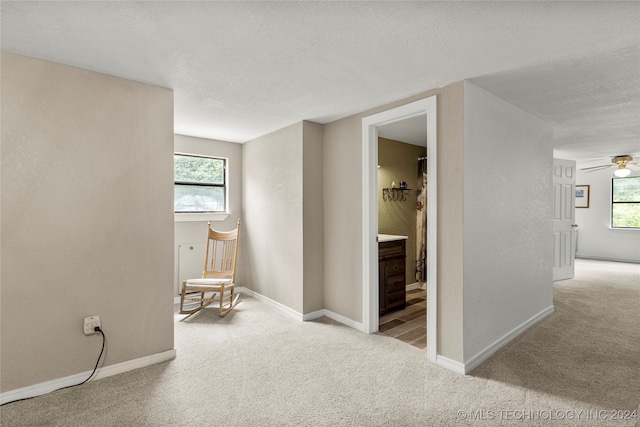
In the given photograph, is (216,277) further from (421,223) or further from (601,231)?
(601,231)

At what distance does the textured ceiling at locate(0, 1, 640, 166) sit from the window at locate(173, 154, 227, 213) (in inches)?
59.2

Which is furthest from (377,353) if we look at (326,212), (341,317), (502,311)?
(326,212)

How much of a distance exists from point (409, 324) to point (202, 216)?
9.49ft

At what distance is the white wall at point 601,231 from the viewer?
7.25 m

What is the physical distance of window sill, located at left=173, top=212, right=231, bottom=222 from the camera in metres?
4.21

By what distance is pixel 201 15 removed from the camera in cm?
166

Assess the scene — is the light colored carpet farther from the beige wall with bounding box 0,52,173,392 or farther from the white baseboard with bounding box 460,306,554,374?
the beige wall with bounding box 0,52,173,392

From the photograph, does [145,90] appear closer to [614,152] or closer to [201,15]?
[201,15]

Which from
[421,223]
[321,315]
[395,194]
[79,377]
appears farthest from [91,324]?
[421,223]

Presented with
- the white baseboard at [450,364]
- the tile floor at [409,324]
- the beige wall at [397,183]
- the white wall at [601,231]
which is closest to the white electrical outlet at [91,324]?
the tile floor at [409,324]

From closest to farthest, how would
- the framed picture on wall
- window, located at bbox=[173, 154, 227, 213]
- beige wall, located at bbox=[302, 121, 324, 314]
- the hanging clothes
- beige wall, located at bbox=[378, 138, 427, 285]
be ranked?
beige wall, located at bbox=[302, 121, 324, 314] → window, located at bbox=[173, 154, 227, 213] → beige wall, located at bbox=[378, 138, 427, 285] → the hanging clothes → the framed picture on wall

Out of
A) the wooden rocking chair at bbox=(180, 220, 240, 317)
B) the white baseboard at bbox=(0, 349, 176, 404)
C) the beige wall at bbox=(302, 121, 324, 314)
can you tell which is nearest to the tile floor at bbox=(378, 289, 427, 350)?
the beige wall at bbox=(302, 121, 324, 314)

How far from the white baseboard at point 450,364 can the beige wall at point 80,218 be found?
85.7 inches

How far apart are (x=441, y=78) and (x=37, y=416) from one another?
3.40 meters
